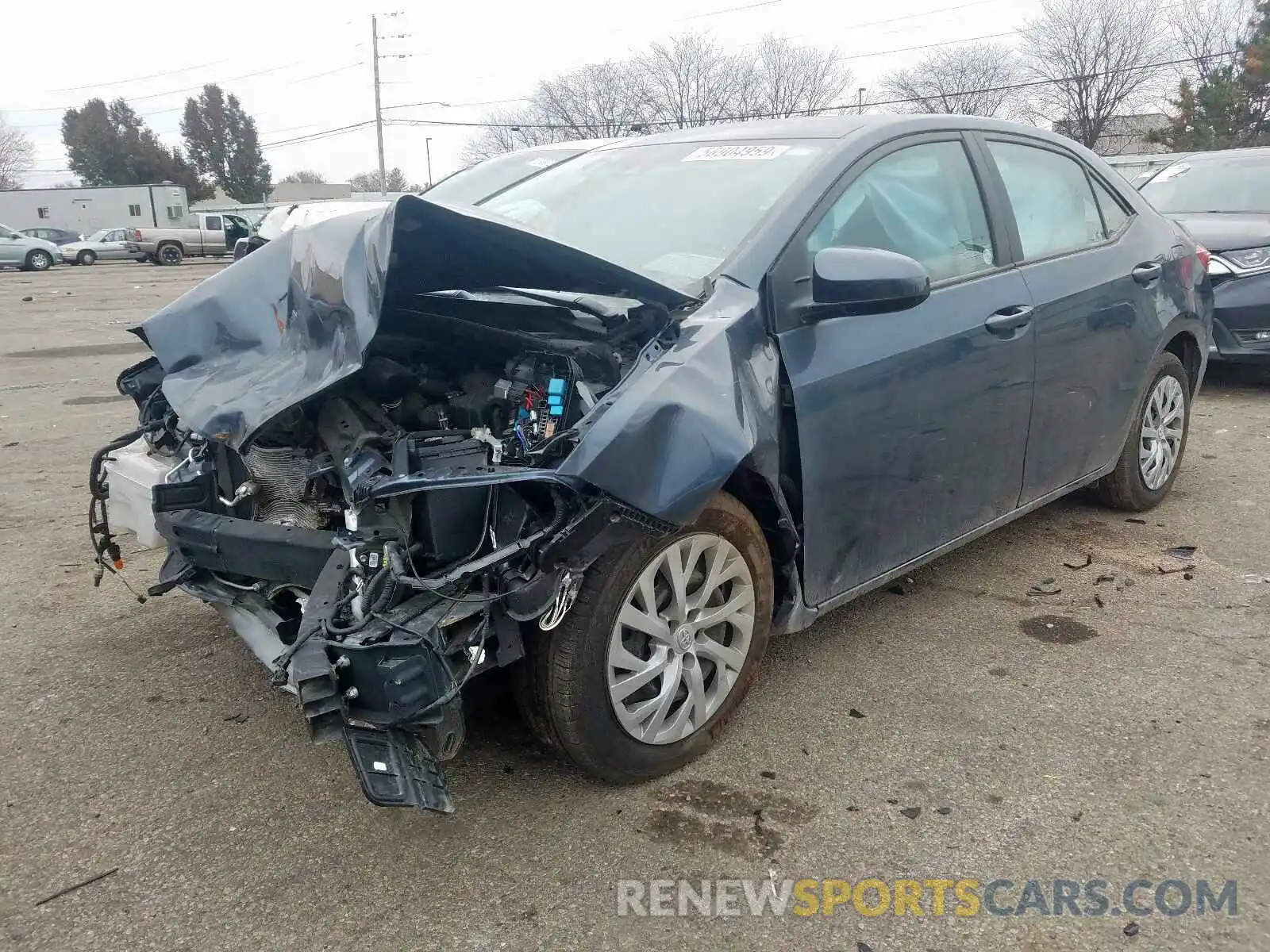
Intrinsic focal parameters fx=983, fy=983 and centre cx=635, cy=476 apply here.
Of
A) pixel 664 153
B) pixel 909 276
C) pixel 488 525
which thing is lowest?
pixel 488 525

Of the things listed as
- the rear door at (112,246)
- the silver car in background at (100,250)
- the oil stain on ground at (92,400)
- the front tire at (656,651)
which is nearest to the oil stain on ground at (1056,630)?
the front tire at (656,651)

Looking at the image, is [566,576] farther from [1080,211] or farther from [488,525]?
[1080,211]

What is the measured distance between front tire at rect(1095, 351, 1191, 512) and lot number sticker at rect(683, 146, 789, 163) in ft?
7.23

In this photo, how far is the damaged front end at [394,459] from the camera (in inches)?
87.3

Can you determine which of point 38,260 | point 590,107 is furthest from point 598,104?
point 38,260

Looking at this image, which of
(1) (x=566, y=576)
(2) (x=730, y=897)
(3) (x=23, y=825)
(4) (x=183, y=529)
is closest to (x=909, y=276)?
(1) (x=566, y=576)

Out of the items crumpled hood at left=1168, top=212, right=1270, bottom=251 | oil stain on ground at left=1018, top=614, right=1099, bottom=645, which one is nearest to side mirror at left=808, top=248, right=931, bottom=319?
oil stain on ground at left=1018, top=614, right=1099, bottom=645

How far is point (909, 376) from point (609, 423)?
1.16 meters

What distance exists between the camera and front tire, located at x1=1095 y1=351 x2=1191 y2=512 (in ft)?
14.6

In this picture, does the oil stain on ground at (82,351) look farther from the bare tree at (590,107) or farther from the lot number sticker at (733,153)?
the bare tree at (590,107)

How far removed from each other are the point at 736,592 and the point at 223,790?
4.95 ft

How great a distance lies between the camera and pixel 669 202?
3.22 meters

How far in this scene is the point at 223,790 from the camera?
2.69m

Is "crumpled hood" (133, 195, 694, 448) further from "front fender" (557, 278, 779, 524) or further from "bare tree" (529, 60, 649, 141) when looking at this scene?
"bare tree" (529, 60, 649, 141)
